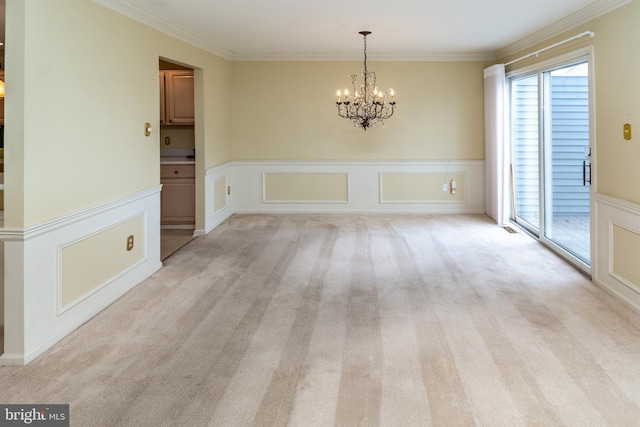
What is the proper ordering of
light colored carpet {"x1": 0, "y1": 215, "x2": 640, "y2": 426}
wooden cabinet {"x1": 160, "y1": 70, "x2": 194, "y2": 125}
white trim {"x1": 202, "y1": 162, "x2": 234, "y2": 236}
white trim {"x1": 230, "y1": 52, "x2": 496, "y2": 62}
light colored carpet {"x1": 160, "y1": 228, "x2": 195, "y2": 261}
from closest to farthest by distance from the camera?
1. light colored carpet {"x1": 0, "y1": 215, "x2": 640, "y2": 426}
2. light colored carpet {"x1": 160, "y1": 228, "x2": 195, "y2": 261}
3. white trim {"x1": 202, "y1": 162, "x2": 234, "y2": 236}
4. wooden cabinet {"x1": 160, "y1": 70, "x2": 194, "y2": 125}
5. white trim {"x1": 230, "y1": 52, "x2": 496, "y2": 62}

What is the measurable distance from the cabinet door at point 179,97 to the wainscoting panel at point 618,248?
532 cm

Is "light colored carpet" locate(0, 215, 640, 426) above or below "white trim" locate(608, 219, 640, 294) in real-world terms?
below

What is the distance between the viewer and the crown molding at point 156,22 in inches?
160

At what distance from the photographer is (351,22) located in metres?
5.37

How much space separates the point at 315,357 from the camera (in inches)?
115

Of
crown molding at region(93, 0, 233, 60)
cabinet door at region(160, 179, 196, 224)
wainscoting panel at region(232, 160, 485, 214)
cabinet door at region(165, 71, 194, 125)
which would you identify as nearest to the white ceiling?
crown molding at region(93, 0, 233, 60)

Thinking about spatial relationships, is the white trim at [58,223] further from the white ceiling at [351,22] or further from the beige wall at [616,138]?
the beige wall at [616,138]

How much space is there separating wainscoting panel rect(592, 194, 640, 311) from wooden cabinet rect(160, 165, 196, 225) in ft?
16.3

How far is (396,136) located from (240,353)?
5.70m

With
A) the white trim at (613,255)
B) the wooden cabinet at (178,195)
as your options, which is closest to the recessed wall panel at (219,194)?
the wooden cabinet at (178,195)

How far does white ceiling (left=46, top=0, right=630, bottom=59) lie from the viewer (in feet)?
14.8

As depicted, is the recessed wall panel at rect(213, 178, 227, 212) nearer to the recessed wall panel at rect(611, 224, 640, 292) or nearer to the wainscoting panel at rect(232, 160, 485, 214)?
the wainscoting panel at rect(232, 160, 485, 214)

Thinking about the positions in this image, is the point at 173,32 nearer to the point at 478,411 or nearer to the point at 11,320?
the point at 11,320

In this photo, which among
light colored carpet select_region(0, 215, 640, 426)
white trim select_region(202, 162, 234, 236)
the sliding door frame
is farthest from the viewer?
white trim select_region(202, 162, 234, 236)
